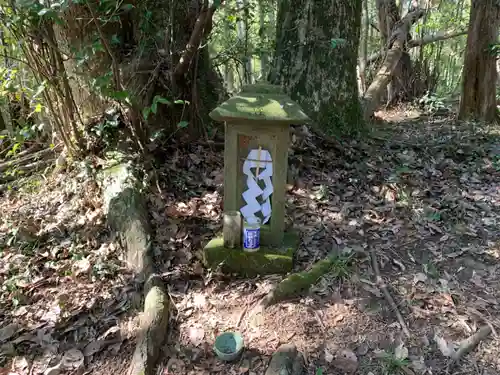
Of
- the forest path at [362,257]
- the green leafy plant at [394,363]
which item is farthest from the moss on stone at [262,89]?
the green leafy plant at [394,363]

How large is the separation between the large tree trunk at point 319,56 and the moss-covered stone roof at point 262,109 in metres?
2.24

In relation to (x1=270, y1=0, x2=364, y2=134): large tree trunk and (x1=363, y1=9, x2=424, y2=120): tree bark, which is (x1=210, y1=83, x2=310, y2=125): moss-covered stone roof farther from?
(x1=363, y1=9, x2=424, y2=120): tree bark

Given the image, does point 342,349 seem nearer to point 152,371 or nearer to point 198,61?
point 152,371

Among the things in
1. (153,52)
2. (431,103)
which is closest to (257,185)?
(153,52)

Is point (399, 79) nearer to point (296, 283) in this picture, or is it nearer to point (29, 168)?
point (296, 283)

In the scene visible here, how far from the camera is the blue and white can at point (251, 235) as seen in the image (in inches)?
121

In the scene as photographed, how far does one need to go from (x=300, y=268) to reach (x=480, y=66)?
5439mm

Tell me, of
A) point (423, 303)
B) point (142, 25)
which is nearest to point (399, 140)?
point (423, 303)

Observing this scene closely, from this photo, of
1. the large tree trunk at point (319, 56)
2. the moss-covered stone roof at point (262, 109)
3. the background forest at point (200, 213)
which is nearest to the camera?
the background forest at point (200, 213)

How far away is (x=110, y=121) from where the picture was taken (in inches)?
166

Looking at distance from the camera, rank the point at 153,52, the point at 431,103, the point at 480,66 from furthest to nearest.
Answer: the point at 431,103
the point at 480,66
the point at 153,52

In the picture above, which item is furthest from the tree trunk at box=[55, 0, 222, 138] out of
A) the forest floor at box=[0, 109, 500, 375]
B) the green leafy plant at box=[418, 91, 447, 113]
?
the green leafy plant at box=[418, 91, 447, 113]

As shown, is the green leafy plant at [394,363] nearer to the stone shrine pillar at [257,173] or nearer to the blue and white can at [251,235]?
the stone shrine pillar at [257,173]

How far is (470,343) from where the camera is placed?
2.56 metres
